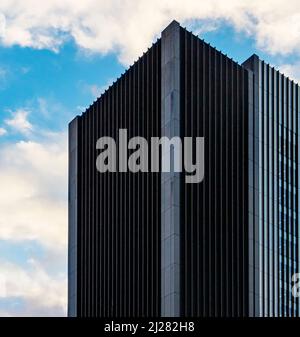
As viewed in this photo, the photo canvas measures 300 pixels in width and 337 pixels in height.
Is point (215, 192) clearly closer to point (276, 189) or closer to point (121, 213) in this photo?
point (121, 213)

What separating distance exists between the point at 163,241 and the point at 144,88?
18.2 m

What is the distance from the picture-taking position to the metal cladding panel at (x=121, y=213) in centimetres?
9312

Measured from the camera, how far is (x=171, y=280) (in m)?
87.3

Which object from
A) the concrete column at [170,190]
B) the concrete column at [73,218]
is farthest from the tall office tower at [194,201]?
the concrete column at [73,218]

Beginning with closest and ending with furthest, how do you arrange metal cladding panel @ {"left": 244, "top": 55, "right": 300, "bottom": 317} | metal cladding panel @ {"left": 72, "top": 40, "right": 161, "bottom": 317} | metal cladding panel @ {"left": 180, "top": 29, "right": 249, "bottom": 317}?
1. metal cladding panel @ {"left": 180, "top": 29, "right": 249, "bottom": 317}
2. metal cladding panel @ {"left": 72, "top": 40, "right": 161, "bottom": 317}
3. metal cladding panel @ {"left": 244, "top": 55, "right": 300, "bottom": 317}

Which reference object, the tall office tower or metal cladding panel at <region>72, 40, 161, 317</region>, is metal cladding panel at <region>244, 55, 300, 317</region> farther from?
metal cladding panel at <region>72, 40, 161, 317</region>

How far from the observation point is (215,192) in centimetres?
9388

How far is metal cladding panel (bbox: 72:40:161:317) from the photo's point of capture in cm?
9312

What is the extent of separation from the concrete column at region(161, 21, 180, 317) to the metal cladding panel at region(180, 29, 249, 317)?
87 cm

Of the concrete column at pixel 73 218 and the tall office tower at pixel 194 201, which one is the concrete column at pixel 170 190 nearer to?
the tall office tower at pixel 194 201

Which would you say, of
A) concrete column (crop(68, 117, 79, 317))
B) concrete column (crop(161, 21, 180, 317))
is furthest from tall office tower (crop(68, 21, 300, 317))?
concrete column (crop(68, 117, 79, 317))

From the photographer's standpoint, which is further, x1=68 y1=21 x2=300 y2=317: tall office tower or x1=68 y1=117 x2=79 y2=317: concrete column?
x1=68 y1=117 x2=79 y2=317: concrete column

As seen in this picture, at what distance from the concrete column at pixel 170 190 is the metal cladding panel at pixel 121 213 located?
1.51 metres

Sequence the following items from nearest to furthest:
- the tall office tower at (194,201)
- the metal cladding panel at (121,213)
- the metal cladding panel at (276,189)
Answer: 1. the tall office tower at (194,201)
2. the metal cladding panel at (121,213)
3. the metal cladding panel at (276,189)
